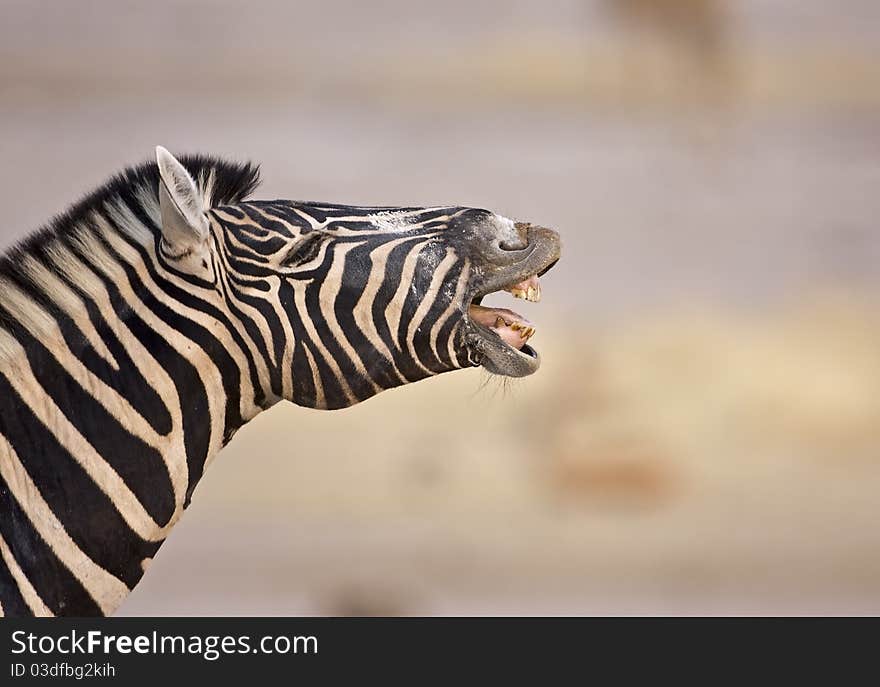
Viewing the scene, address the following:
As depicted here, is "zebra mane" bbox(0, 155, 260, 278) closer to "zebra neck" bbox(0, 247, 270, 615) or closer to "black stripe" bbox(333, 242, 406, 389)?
"zebra neck" bbox(0, 247, 270, 615)

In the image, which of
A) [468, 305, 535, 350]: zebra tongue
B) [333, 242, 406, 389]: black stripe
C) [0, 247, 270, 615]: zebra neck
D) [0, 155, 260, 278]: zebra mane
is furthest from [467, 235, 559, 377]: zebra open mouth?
[0, 155, 260, 278]: zebra mane

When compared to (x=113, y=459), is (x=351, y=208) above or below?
above

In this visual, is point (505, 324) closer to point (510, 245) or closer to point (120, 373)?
point (510, 245)

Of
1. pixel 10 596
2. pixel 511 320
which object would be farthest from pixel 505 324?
pixel 10 596

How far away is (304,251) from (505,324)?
0.41 meters

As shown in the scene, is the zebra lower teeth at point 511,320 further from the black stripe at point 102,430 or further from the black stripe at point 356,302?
the black stripe at point 102,430

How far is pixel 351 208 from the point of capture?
7.23ft

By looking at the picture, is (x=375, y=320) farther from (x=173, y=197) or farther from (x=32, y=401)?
(x=32, y=401)

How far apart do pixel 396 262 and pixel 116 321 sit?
53 cm

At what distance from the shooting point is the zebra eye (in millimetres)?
2080

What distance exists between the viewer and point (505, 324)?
2148 millimetres

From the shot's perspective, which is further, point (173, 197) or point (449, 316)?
point (449, 316)
